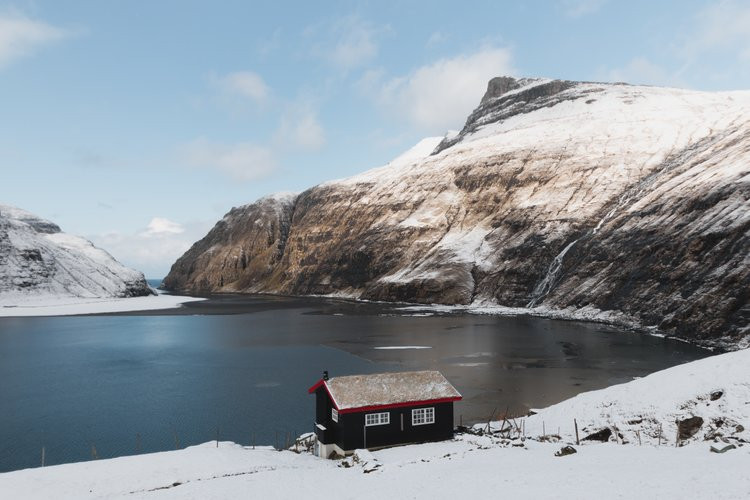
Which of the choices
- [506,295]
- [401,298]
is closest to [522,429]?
[506,295]

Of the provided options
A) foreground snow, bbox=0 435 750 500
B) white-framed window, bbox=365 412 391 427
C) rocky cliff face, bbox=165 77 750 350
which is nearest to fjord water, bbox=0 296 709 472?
foreground snow, bbox=0 435 750 500

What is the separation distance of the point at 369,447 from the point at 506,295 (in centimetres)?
8276

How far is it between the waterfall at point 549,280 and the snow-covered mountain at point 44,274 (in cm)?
11872

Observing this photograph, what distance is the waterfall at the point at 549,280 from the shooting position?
100625 millimetres

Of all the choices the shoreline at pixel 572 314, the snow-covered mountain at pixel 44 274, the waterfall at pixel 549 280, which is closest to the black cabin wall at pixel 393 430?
the shoreline at pixel 572 314

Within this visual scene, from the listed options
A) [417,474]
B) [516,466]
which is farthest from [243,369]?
[516,466]

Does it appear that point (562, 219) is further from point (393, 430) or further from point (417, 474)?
point (417, 474)

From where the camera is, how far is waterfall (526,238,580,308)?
330 feet

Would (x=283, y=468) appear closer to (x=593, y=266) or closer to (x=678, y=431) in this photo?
(x=678, y=431)

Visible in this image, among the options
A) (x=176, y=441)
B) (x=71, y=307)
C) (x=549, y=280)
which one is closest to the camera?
(x=176, y=441)

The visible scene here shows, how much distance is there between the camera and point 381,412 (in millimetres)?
29875

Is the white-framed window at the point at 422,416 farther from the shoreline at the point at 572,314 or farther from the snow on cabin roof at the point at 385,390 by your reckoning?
the shoreline at the point at 572,314

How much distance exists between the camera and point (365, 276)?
144250mm

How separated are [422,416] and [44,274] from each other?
142384 mm
